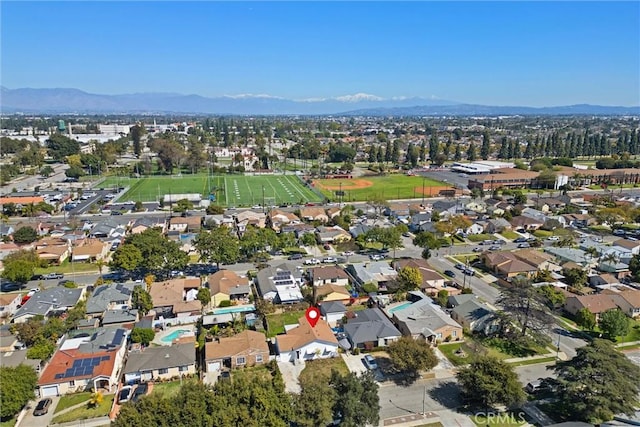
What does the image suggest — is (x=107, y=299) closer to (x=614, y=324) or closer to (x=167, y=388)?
(x=167, y=388)

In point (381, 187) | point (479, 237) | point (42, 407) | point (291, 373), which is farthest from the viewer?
point (381, 187)

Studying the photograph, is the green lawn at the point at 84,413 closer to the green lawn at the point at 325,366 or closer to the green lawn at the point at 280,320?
the green lawn at the point at 325,366

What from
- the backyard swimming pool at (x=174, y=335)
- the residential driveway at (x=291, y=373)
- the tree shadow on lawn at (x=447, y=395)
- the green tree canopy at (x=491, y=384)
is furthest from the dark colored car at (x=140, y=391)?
the green tree canopy at (x=491, y=384)

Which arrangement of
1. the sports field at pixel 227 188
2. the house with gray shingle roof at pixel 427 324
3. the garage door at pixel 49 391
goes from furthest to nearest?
the sports field at pixel 227 188 < the house with gray shingle roof at pixel 427 324 < the garage door at pixel 49 391

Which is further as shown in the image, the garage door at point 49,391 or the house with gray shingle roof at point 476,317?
the house with gray shingle roof at point 476,317

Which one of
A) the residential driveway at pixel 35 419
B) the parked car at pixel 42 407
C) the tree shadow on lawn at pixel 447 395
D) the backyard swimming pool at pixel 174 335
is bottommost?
the residential driveway at pixel 35 419

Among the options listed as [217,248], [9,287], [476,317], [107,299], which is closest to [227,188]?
[217,248]
